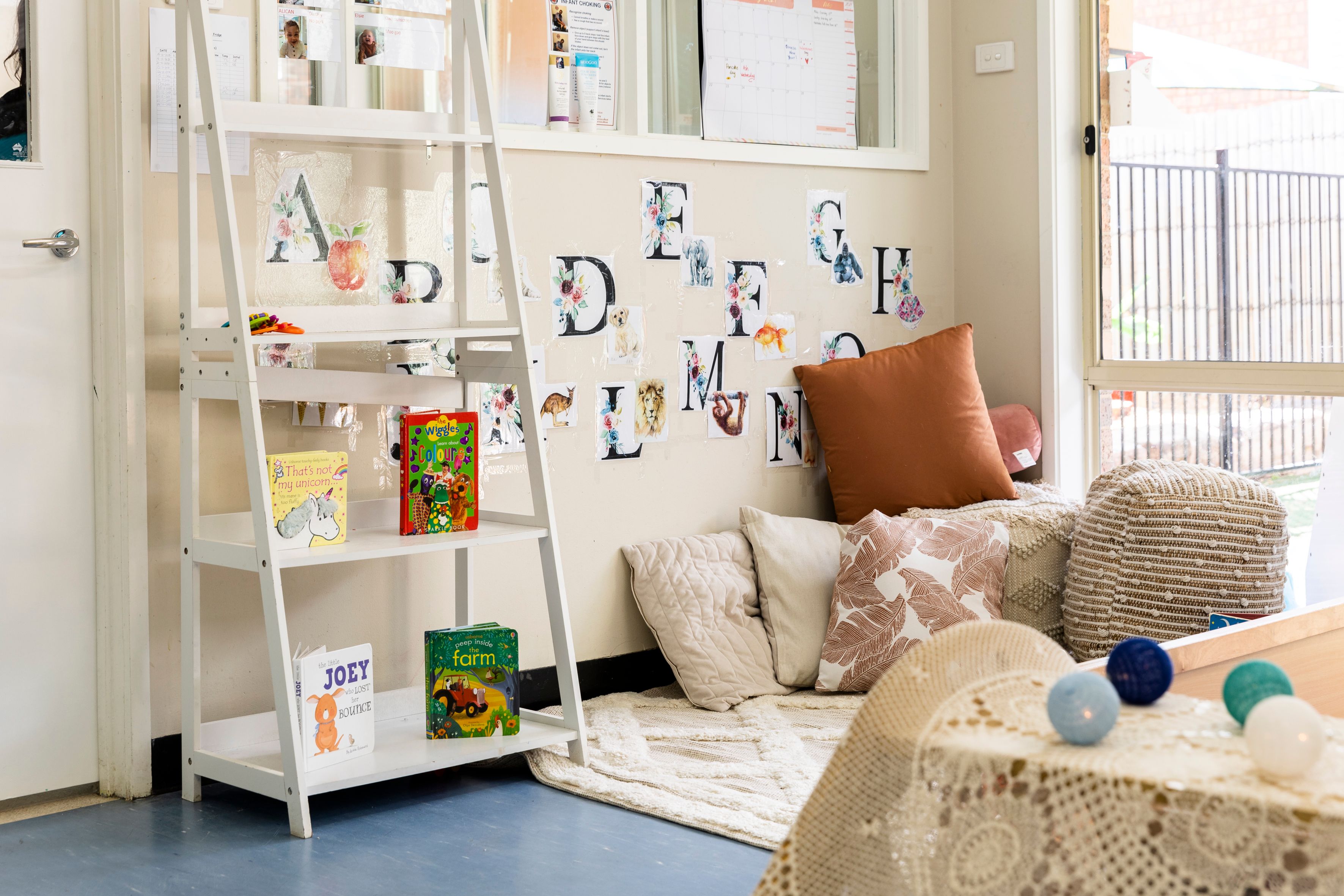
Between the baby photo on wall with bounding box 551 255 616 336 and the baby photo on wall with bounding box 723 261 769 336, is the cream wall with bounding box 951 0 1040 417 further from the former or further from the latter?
the baby photo on wall with bounding box 551 255 616 336

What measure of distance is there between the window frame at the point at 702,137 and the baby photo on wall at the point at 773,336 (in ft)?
1.24

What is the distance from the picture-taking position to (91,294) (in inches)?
93.7

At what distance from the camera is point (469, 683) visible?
2461mm

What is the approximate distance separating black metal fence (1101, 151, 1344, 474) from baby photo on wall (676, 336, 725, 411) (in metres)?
1.07

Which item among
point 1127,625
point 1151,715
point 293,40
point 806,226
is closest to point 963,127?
point 806,226

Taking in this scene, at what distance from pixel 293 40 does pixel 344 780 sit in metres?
1.36

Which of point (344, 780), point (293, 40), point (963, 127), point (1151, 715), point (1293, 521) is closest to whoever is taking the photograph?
point (1151, 715)

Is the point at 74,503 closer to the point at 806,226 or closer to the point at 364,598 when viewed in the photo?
the point at 364,598

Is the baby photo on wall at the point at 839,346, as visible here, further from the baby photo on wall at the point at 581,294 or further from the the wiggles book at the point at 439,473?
the the wiggles book at the point at 439,473

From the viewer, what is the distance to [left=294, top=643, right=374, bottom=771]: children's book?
2219 millimetres

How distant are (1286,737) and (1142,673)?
15 centimetres

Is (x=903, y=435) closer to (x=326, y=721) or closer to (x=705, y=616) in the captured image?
(x=705, y=616)

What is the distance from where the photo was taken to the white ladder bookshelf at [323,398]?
2184mm

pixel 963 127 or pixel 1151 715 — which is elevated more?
pixel 963 127
